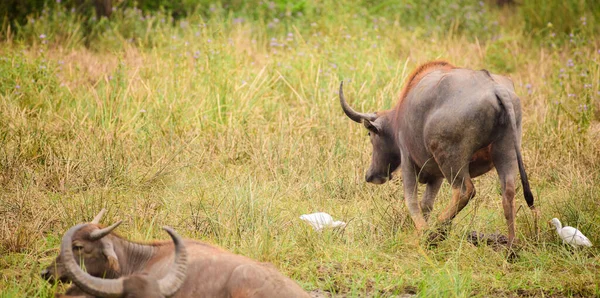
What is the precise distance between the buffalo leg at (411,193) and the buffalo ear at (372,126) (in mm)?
509

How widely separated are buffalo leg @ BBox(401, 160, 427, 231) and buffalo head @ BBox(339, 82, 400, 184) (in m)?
0.44

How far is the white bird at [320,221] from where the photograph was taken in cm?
616

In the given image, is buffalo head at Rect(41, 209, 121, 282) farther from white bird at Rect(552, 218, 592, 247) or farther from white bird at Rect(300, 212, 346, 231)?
white bird at Rect(552, 218, 592, 247)

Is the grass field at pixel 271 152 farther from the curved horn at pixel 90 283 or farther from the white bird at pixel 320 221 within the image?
the curved horn at pixel 90 283

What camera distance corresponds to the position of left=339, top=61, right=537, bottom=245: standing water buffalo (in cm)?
578

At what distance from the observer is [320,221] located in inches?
248

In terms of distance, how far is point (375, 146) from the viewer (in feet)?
23.7

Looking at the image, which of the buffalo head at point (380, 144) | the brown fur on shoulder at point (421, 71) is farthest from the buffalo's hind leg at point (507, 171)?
the buffalo head at point (380, 144)

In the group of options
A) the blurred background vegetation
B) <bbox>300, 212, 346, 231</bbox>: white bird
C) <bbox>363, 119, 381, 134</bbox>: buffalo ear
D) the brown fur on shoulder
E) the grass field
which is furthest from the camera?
the blurred background vegetation

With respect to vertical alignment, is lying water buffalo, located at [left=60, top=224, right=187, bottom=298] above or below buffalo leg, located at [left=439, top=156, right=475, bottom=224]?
above

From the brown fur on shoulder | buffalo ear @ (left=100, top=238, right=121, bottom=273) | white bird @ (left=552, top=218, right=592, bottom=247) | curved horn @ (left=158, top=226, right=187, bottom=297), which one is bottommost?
white bird @ (left=552, top=218, right=592, bottom=247)

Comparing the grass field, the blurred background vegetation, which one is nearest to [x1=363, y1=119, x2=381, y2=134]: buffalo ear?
the grass field

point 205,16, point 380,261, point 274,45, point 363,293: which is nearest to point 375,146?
point 380,261

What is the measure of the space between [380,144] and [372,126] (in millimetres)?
237
